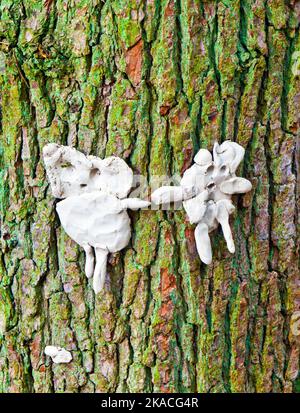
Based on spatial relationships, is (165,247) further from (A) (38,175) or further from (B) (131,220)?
(A) (38,175)

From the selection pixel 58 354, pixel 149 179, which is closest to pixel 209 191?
pixel 149 179

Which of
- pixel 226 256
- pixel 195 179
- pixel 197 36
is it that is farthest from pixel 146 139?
Answer: pixel 226 256

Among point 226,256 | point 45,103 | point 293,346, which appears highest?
point 45,103

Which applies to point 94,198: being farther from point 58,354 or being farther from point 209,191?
point 58,354

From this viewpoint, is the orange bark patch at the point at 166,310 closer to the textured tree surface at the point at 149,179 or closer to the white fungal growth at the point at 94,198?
the textured tree surface at the point at 149,179

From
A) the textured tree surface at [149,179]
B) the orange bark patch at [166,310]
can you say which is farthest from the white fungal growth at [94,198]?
the orange bark patch at [166,310]

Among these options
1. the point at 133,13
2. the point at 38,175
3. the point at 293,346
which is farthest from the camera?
the point at 293,346
